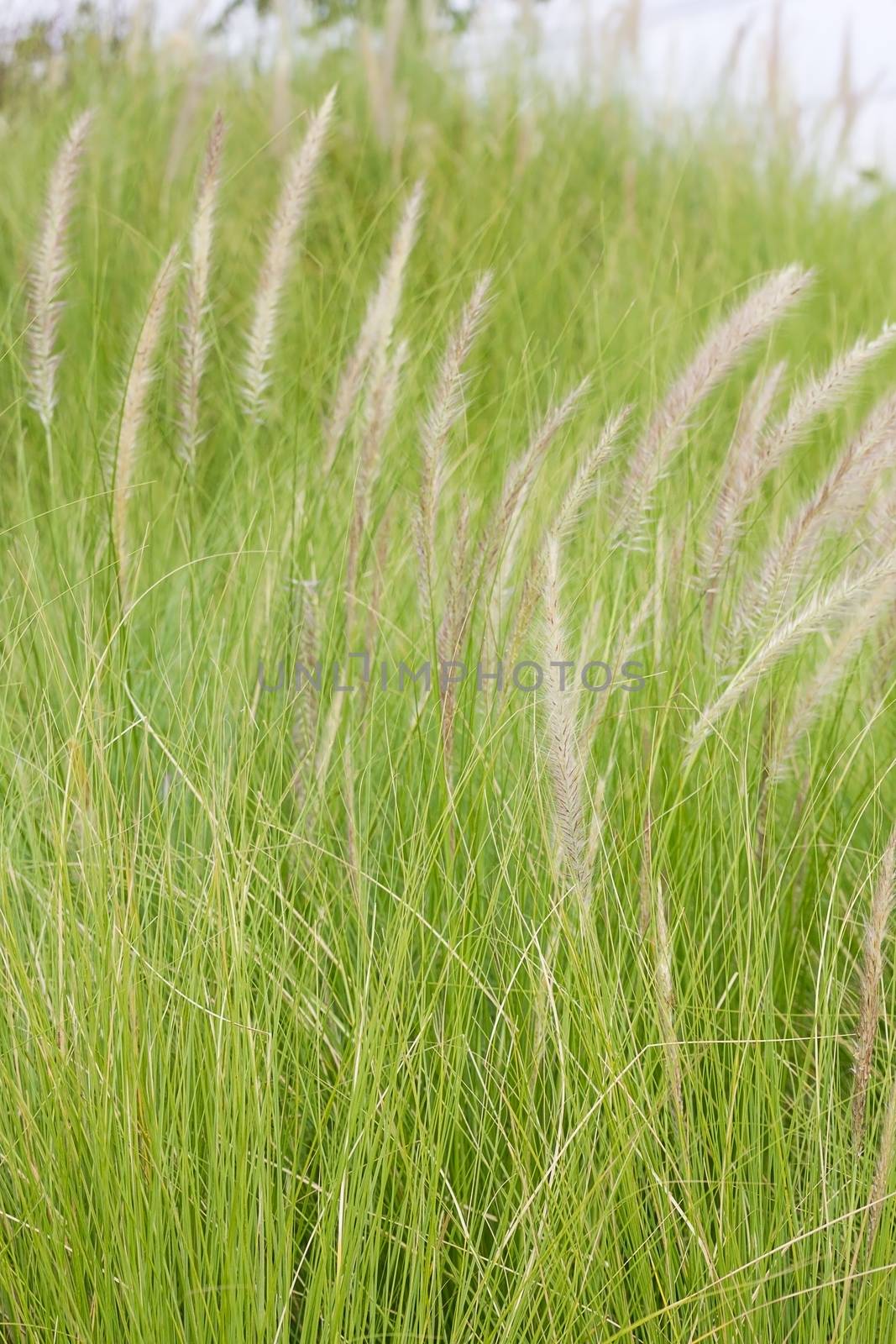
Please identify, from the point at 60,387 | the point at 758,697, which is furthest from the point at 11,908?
the point at 60,387

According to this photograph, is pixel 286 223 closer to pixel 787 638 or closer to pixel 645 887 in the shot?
pixel 787 638

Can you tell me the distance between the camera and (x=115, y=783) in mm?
1263

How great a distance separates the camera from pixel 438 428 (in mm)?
1082

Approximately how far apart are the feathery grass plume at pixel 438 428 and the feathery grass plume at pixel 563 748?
206 mm

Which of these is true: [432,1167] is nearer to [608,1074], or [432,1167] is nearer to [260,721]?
[608,1074]

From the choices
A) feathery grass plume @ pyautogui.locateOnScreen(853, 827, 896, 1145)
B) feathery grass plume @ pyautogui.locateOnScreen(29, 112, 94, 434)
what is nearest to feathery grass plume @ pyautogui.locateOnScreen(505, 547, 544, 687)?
feathery grass plume @ pyautogui.locateOnScreen(853, 827, 896, 1145)

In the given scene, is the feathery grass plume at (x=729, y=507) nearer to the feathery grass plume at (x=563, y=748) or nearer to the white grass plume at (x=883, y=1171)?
the feathery grass plume at (x=563, y=748)

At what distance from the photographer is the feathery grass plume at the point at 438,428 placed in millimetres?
1053

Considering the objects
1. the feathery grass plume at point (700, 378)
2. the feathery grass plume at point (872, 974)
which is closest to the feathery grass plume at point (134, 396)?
the feathery grass plume at point (700, 378)

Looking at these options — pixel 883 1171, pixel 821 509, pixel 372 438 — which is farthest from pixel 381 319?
pixel 883 1171

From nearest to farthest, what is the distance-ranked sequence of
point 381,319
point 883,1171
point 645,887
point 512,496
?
1. point 883,1171
2. point 645,887
3. point 512,496
4. point 381,319

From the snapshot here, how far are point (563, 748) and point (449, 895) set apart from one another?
0.23m

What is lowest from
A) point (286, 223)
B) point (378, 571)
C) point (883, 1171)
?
point (883, 1171)

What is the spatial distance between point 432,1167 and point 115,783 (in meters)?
0.59
